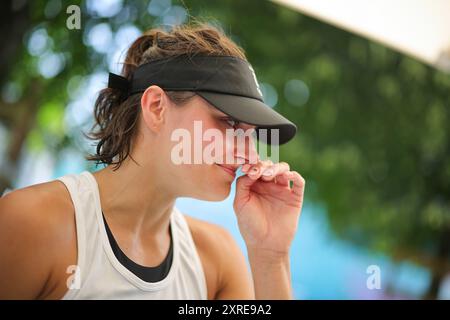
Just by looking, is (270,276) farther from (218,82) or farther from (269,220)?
(218,82)

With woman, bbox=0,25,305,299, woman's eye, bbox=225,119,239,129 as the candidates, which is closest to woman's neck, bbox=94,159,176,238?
woman, bbox=0,25,305,299

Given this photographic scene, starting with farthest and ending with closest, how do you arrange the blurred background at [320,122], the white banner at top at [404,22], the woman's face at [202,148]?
the blurred background at [320,122] → the white banner at top at [404,22] → the woman's face at [202,148]

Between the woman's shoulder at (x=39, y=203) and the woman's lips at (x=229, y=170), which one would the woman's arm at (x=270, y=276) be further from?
the woman's shoulder at (x=39, y=203)

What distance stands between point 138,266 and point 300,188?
16.0 inches

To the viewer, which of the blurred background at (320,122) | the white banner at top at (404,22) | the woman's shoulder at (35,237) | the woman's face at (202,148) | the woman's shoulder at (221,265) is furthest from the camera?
the blurred background at (320,122)

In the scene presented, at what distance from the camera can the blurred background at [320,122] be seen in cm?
251

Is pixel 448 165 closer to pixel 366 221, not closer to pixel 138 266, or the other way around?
pixel 366 221

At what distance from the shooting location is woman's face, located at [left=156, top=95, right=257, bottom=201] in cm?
104

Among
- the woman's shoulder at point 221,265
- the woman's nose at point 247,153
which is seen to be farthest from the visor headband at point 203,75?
the woman's shoulder at point 221,265

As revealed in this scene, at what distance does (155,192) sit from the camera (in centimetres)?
114

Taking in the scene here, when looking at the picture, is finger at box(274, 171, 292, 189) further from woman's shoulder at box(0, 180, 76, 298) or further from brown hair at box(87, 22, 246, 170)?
woman's shoulder at box(0, 180, 76, 298)

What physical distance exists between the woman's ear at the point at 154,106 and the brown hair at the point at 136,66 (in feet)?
0.07

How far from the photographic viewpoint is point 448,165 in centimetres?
404

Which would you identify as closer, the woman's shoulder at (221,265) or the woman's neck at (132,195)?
the woman's neck at (132,195)
